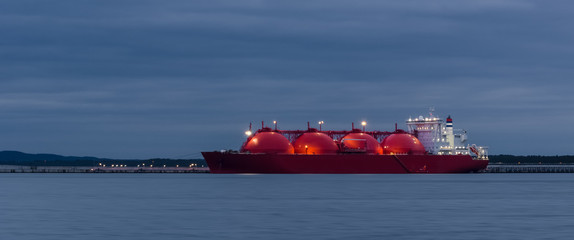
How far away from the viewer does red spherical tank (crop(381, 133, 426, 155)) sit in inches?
4459

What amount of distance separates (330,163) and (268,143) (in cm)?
955

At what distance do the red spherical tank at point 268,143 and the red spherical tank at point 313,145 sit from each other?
2609 millimetres

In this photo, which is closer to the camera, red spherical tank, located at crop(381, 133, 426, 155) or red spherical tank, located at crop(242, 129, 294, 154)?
red spherical tank, located at crop(242, 129, 294, 154)

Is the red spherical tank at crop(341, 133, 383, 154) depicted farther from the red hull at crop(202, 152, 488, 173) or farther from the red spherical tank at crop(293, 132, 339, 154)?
the red spherical tank at crop(293, 132, 339, 154)

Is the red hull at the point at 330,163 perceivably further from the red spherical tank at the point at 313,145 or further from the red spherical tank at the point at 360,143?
the red spherical tank at the point at 360,143

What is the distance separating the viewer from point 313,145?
350 ft
